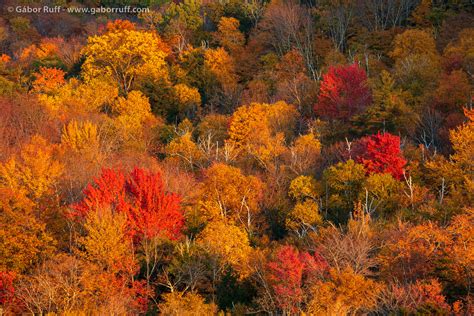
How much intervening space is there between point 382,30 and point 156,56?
2979cm

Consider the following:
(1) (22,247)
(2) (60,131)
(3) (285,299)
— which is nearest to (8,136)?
(2) (60,131)

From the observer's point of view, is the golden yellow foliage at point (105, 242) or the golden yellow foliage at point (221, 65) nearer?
the golden yellow foliage at point (105, 242)

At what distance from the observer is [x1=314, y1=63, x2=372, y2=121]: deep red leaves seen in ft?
199

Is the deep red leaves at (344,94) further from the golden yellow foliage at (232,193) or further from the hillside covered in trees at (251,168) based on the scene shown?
the golden yellow foliage at (232,193)

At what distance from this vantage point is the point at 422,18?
76812mm

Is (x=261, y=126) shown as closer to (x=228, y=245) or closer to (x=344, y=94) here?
(x=344, y=94)

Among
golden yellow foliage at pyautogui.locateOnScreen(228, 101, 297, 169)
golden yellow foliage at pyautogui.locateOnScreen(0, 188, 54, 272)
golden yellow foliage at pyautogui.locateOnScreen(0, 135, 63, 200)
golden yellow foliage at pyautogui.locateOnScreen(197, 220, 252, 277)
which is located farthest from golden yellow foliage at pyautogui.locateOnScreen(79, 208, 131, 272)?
golden yellow foliage at pyautogui.locateOnScreen(228, 101, 297, 169)

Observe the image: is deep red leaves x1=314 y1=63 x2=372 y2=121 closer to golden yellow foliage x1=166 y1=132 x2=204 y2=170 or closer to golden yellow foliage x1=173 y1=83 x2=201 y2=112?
golden yellow foliage x1=166 y1=132 x2=204 y2=170

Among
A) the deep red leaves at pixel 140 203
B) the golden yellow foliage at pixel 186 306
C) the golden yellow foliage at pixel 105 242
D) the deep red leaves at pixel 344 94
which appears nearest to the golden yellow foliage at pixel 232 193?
the deep red leaves at pixel 140 203

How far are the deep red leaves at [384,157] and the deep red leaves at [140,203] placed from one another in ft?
51.7

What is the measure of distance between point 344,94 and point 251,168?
45.8ft

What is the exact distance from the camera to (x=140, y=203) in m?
43.8

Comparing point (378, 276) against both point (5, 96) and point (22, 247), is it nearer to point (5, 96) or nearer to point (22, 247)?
point (22, 247)

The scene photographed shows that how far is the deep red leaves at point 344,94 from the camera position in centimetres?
6056
